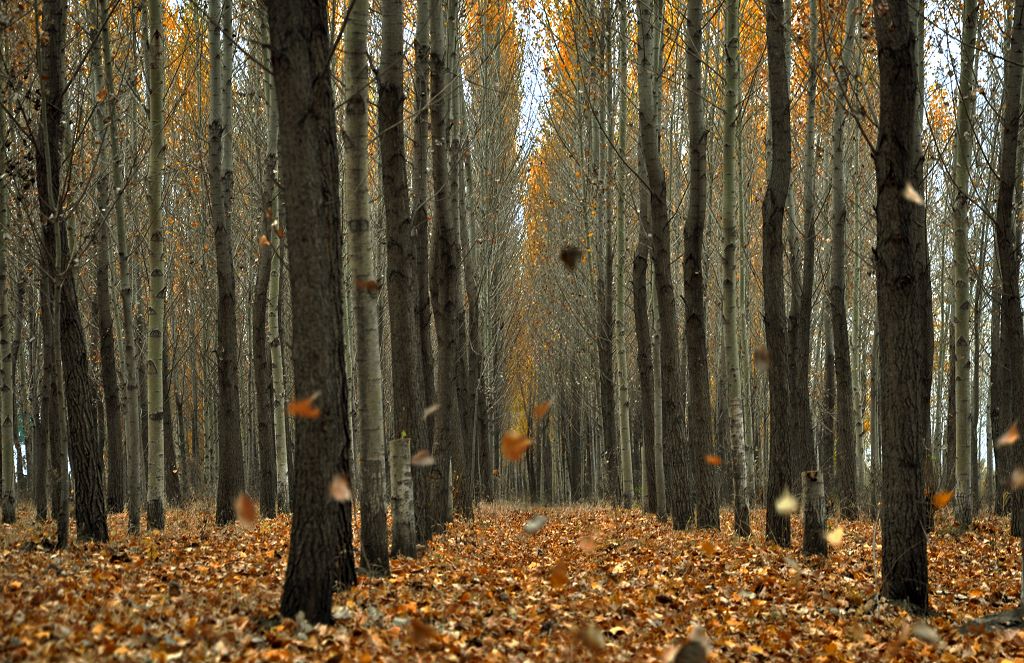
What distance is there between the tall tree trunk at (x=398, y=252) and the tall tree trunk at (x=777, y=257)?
3396 mm

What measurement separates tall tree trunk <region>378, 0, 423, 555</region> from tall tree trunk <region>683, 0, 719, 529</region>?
328 cm

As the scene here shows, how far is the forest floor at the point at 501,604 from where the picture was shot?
442cm

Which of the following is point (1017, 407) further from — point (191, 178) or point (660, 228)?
point (191, 178)

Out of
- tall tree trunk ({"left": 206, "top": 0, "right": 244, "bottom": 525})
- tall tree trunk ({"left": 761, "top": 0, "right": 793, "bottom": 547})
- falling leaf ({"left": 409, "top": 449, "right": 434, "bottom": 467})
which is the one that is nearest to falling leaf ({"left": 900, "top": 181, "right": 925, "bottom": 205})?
tall tree trunk ({"left": 761, "top": 0, "right": 793, "bottom": 547})

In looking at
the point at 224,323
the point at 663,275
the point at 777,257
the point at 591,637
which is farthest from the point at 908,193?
the point at 224,323

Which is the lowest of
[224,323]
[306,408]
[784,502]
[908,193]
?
[784,502]

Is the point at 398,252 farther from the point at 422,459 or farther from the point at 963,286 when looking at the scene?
the point at 963,286

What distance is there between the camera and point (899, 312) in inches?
231

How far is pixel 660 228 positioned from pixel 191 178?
1087 centimetres

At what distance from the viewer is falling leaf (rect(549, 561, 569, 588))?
22.8 feet

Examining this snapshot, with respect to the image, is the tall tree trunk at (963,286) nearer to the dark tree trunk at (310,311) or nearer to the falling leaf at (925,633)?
the falling leaf at (925,633)

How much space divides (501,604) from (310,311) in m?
2.41

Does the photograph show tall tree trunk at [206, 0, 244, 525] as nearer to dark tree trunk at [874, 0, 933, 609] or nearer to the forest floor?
the forest floor

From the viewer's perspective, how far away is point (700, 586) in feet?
21.9
